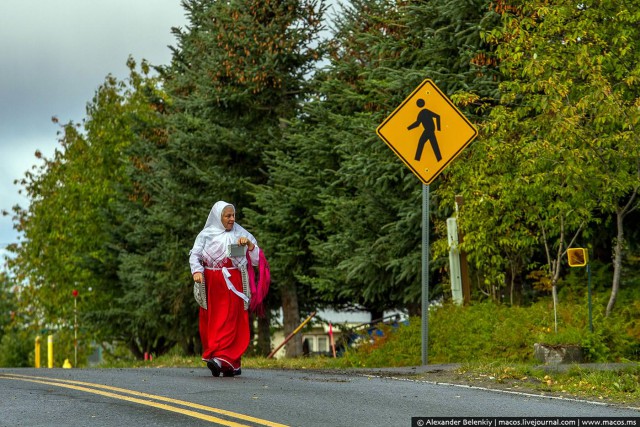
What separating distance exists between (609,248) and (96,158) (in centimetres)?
2935

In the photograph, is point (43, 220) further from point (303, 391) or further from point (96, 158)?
point (303, 391)

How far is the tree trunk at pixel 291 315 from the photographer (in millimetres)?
28891

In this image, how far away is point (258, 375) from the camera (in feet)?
47.8

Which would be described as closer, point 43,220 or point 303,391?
point 303,391

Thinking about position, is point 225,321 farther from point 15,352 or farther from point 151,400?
point 15,352

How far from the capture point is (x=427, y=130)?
1588 centimetres

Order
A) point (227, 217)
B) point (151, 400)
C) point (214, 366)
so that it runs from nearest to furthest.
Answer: point (151, 400) → point (227, 217) → point (214, 366)

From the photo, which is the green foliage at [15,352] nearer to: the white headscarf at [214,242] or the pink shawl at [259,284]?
the pink shawl at [259,284]

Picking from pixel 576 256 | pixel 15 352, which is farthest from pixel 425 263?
pixel 15 352

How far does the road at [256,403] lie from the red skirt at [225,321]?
0.66 metres

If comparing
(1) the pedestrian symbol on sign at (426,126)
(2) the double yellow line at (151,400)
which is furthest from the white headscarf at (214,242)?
(1) the pedestrian symbol on sign at (426,126)

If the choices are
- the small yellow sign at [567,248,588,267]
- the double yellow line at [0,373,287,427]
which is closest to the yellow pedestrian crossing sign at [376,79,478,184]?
the small yellow sign at [567,248,588,267]

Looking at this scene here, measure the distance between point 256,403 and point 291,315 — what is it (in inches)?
768

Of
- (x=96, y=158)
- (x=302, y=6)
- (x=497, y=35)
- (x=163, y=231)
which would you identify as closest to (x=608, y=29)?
(x=497, y=35)
